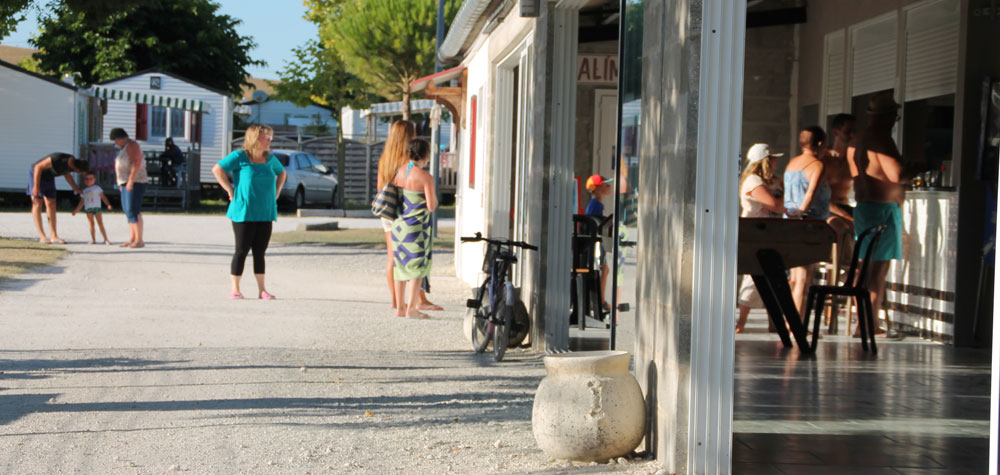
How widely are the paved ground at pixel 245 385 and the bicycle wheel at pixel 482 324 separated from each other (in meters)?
0.19

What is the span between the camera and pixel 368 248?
1900 cm

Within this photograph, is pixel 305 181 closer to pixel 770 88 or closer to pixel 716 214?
pixel 770 88

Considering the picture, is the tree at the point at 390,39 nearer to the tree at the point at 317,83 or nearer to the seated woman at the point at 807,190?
the tree at the point at 317,83

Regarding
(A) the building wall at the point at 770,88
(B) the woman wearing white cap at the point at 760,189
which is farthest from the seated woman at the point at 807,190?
(A) the building wall at the point at 770,88

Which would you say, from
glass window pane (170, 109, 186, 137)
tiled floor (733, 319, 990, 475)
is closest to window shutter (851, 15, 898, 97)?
tiled floor (733, 319, 990, 475)

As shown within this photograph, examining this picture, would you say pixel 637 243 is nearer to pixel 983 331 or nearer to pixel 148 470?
pixel 148 470

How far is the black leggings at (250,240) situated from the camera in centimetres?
1119

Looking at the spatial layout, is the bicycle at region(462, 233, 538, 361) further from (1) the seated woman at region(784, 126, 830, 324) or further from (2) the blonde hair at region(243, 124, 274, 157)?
(2) the blonde hair at region(243, 124, 274, 157)

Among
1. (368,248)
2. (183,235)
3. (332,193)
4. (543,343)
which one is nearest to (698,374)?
(543,343)

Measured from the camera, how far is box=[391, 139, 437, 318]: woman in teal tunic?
9.66 m

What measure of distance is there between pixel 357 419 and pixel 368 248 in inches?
519

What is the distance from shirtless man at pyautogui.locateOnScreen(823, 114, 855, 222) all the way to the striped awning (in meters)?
23.0

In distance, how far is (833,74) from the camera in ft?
40.7

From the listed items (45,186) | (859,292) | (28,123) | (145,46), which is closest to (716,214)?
(859,292)
